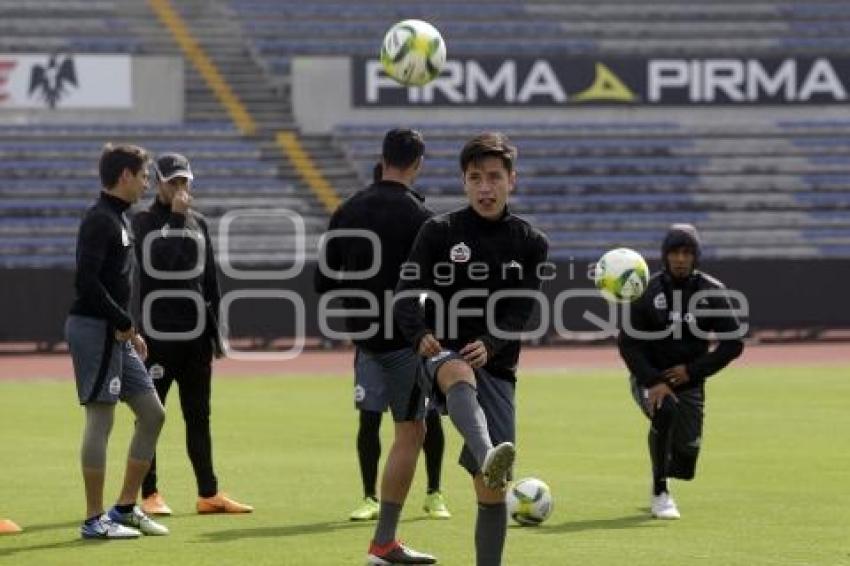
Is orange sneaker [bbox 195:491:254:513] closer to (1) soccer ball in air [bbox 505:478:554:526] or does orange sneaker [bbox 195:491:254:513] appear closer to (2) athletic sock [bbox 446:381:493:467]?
(1) soccer ball in air [bbox 505:478:554:526]

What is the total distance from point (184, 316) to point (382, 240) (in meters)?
1.82

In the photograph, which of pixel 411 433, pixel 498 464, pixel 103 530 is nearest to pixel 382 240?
pixel 411 433

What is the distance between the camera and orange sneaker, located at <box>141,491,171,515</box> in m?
12.8

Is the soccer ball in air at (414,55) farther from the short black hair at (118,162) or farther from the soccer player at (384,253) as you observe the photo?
the short black hair at (118,162)

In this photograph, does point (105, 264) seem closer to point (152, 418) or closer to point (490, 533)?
point (152, 418)

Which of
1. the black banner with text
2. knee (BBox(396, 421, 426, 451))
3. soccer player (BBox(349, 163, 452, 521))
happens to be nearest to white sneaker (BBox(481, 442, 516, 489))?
knee (BBox(396, 421, 426, 451))

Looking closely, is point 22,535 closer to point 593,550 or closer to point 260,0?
point 593,550

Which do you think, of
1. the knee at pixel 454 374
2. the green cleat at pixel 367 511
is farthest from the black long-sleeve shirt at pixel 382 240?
the knee at pixel 454 374

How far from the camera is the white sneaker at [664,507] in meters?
12.7

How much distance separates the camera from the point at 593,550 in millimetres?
11141

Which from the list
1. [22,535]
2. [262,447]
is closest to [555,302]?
[262,447]

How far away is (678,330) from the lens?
13.3 m

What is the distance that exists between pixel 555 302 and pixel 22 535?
2525 cm

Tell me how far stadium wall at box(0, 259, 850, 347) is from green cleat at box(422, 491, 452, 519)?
2091 centimetres
